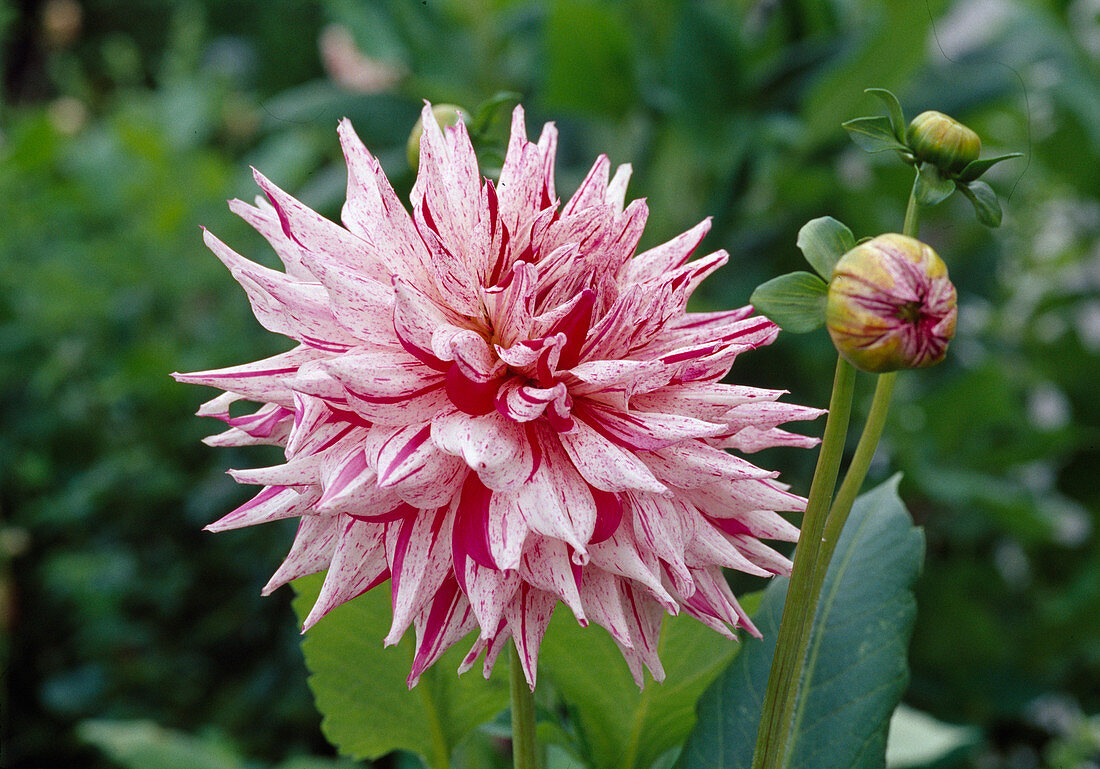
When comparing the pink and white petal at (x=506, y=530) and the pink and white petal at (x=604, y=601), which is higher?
the pink and white petal at (x=506, y=530)

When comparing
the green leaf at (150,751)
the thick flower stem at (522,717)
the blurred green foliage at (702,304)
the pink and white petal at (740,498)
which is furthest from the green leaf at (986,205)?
the blurred green foliage at (702,304)

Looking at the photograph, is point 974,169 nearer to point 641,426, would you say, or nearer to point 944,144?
point 944,144

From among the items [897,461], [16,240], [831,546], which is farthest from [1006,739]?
[16,240]

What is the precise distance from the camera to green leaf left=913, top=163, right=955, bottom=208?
0.29 metres

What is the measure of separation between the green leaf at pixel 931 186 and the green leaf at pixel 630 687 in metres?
0.22

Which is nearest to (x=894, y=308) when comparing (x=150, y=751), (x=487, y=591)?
(x=487, y=591)

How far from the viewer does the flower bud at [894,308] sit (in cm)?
27

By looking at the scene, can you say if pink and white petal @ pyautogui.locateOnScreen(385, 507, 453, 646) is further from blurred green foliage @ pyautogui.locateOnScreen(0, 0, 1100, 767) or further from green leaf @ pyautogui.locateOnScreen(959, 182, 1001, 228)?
blurred green foliage @ pyautogui.locateOnScreen(0, 0, 1100, 767)

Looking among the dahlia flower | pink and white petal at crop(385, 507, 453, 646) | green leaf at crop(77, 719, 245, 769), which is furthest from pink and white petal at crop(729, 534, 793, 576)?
green leaf at crop(77, 719, 245, 769)

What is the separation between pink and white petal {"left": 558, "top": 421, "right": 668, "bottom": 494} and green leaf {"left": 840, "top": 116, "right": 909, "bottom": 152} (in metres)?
0.12

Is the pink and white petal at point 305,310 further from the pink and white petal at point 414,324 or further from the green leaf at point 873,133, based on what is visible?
the green leaf at point 873,133

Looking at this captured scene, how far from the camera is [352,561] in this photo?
0.31 m

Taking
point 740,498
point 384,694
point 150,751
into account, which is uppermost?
point 740,498

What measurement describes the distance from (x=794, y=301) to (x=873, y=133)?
64mm
